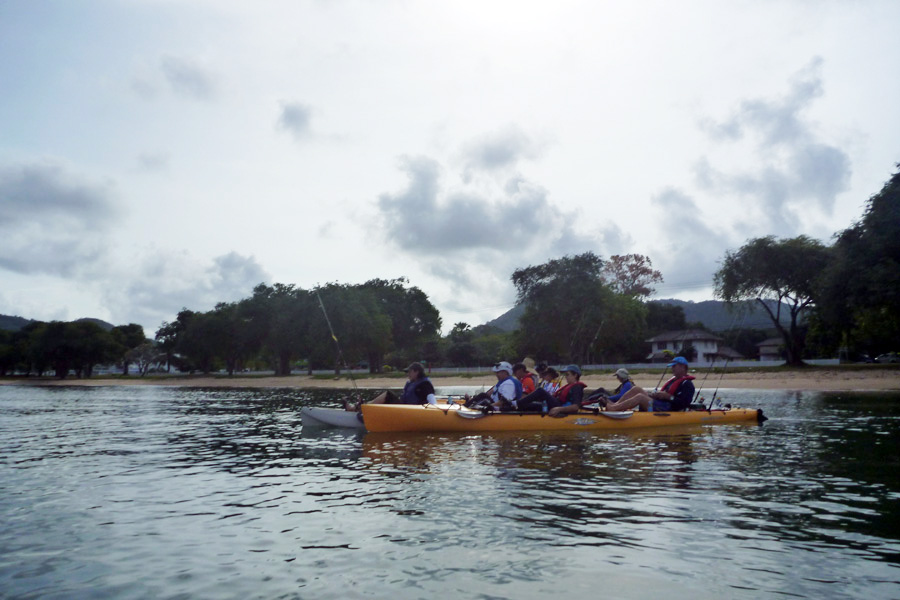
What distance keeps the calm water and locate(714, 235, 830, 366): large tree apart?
38.5 metres

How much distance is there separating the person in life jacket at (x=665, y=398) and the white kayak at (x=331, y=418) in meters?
6.10

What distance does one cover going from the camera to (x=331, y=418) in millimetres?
17531

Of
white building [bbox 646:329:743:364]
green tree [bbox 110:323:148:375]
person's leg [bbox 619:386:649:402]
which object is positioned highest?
green tree [bbox 110:323:148:375]

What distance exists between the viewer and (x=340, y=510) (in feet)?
26.7

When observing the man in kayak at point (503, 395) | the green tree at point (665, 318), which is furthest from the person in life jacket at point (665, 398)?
the green tree at point (665, 318)

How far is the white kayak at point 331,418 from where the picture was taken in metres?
17.0

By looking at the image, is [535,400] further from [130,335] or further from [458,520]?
[130,335]

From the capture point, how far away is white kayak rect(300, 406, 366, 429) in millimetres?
17047

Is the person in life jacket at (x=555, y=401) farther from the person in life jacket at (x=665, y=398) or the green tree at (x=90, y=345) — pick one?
the green tree at (x=90, y=345)

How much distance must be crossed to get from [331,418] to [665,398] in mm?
8228

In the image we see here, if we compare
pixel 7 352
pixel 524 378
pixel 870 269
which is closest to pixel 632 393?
pixel 524 378

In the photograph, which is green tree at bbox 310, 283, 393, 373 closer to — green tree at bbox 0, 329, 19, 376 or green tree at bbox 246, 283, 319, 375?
green tree at bbox 246, 283, 319, 375

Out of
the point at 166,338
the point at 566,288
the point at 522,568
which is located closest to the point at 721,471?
the point at 522,568

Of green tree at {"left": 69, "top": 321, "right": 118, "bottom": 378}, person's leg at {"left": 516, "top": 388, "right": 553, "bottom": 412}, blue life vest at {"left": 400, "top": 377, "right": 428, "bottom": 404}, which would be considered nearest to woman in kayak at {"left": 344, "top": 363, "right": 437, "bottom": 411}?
blue life vest at {"left": 400, "top": 377, "right": 428, "bottom": 404}
